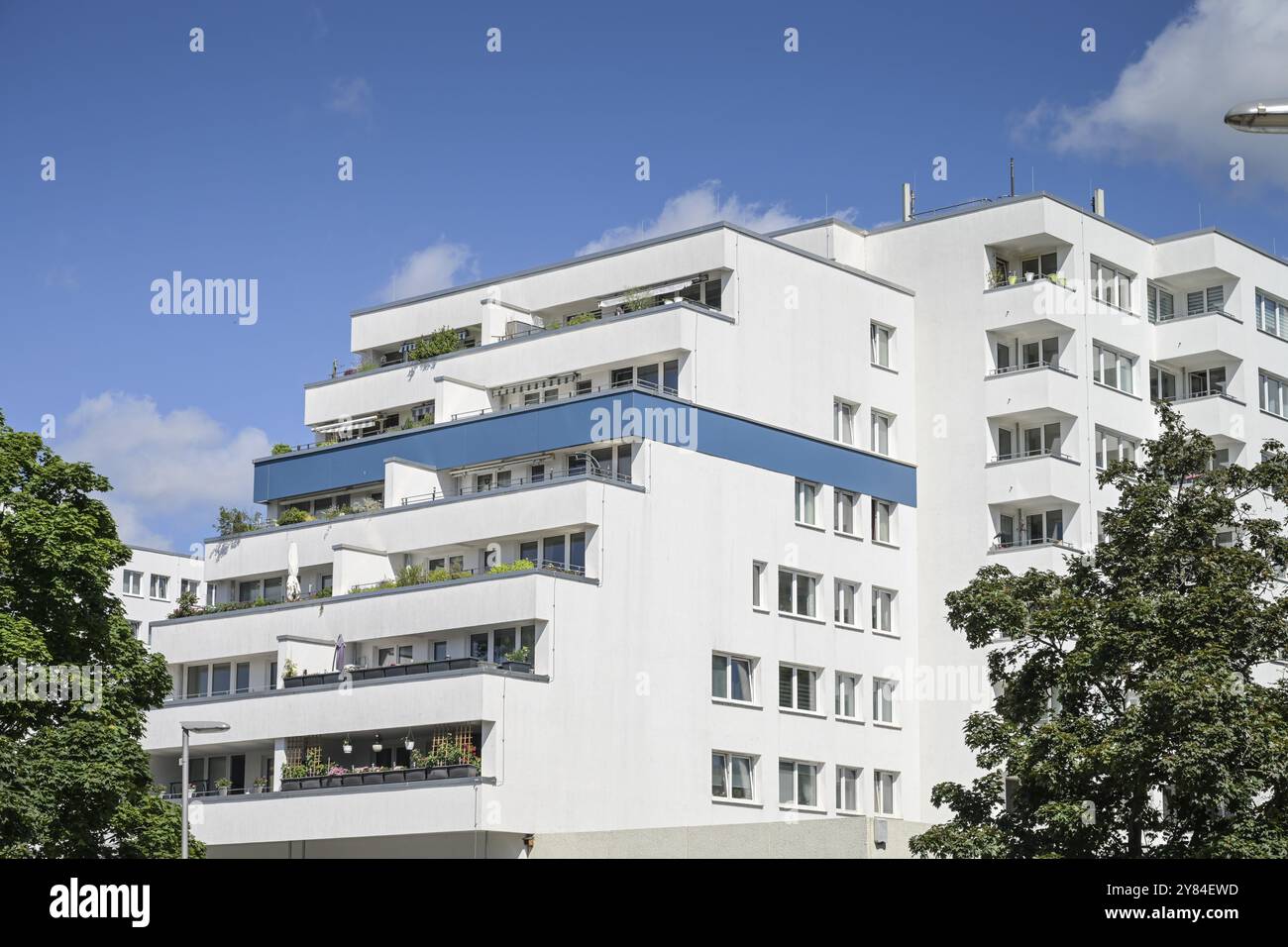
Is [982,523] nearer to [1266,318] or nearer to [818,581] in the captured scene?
[818,581]

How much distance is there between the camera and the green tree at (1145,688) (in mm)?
35719

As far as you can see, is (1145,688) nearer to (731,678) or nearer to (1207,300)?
(731,678)

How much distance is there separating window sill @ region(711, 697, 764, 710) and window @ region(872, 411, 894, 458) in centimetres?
1132

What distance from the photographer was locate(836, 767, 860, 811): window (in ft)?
192

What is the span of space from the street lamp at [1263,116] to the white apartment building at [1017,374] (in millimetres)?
43788

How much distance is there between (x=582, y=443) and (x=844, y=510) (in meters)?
10.4

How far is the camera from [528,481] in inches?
2279

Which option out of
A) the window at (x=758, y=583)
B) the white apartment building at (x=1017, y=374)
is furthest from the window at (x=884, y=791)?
the window at (x=758, y=583)

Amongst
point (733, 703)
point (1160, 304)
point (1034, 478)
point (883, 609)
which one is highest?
point (1160, 304)

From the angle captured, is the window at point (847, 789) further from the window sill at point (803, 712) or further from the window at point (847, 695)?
the window sill at point (803, 712)

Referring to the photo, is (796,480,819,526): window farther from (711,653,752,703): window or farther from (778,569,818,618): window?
(711,653,752,703): window

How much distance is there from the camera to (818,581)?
195ft

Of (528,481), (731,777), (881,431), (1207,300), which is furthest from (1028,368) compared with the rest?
(731,777)

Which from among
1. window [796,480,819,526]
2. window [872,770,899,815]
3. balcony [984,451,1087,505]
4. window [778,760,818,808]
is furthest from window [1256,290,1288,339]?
window [778,760,818,808]
